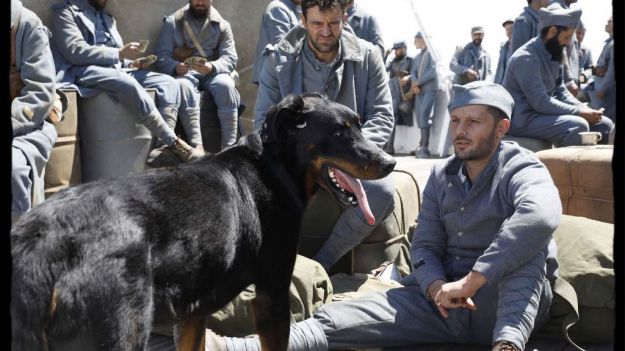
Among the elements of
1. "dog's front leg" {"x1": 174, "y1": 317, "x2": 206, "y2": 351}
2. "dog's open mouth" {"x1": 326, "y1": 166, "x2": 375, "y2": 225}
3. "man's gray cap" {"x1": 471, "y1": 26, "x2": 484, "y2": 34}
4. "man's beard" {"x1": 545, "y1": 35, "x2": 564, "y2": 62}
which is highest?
"man's beard" {"x1": 545, "y1": 35, "x2": 564, "y2": 62}

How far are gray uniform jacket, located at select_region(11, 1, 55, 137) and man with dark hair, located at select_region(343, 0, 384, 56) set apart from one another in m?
3.14

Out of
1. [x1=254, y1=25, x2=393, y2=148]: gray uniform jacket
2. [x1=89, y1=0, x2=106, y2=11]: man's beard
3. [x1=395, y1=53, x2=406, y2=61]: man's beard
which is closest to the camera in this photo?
[x1=254, y1=25, x2=393, y2=148]: gray uniform jacket

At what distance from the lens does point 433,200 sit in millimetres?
3615

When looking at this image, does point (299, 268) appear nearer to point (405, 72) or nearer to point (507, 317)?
point (507, 317)

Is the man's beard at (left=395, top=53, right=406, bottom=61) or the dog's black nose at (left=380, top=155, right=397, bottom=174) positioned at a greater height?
the dog's black nose at (left=380, top=155, right=397, bottom=174)

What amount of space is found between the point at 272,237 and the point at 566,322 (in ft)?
5.23

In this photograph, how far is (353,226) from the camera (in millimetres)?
4453

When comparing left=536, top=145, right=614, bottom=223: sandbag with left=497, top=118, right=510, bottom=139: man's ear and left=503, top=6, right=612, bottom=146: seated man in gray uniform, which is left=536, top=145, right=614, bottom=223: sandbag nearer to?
left=503, top=6, right=612, bottom=146: seated man in gray uniform

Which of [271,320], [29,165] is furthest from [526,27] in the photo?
[271,320]

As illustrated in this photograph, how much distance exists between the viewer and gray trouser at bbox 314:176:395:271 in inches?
175

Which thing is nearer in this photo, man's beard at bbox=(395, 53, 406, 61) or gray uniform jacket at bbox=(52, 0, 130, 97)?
gray uniform jacket at bbox=(52, 0, 130, 97)

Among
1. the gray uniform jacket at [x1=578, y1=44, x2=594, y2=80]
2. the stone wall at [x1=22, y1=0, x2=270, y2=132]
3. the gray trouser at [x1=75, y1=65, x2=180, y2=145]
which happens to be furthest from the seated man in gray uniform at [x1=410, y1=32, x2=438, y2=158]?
the gray trouser at [x1=75, y1=65, x2=180, y2=145]

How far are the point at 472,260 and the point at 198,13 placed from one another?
469cm

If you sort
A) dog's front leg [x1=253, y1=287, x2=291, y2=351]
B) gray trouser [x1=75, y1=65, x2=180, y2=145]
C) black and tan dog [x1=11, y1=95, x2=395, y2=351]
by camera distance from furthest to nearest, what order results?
1. gray trouser [x1=75, y1=65, x2=180, y2=145]
2. dog's front leg [x1=253, y1=287, x2=291, y2=351]
3. black and tan dog [x1=11, y1=95, x2=395, y2=351]
